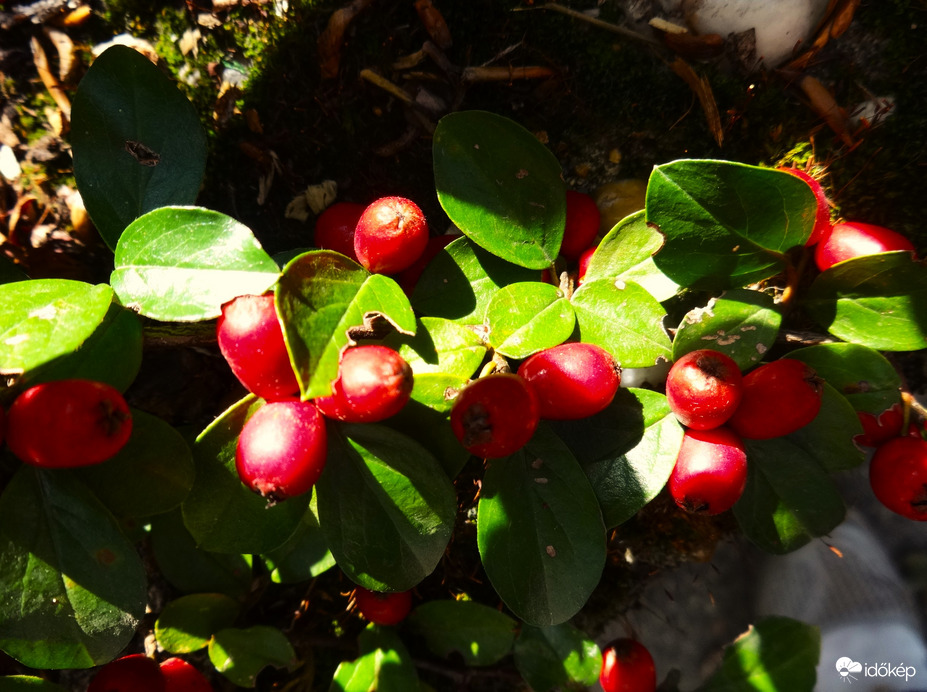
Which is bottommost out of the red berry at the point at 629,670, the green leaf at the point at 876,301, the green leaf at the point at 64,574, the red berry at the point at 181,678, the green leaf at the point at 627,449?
the red berry at the point at 181,678

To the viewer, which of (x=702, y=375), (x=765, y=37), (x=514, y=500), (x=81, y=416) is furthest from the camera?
(x=765, y=37)

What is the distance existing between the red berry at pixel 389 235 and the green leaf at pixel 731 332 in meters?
0.47

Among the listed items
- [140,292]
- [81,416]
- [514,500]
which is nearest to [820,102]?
[514,500]

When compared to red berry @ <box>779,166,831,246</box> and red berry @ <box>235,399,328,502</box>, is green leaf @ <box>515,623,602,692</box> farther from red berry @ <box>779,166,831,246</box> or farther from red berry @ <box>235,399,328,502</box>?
red berry @ <box>779,166,831,246</box>

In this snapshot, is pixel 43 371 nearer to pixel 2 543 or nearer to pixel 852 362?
pixel 2 543

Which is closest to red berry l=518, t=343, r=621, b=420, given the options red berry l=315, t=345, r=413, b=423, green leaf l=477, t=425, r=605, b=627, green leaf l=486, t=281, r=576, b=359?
green leaf l=486, t=281, r=576, b=359

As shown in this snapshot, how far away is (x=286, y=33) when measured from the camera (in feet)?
4.45

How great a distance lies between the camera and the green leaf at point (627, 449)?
1103 millimetres

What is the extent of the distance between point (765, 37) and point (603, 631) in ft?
4.92

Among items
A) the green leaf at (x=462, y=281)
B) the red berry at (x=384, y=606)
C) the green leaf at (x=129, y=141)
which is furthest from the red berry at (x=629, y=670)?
the green leaf at (x=129, y=141)

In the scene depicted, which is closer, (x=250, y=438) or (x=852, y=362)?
(x=250, y=438)

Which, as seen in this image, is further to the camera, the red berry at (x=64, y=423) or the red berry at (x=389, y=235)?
the red berry at (x=389, y=235)

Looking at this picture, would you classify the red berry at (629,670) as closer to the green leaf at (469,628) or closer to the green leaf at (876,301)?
the green leaf at (469,628)

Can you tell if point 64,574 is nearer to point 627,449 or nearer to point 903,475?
point 627,449
